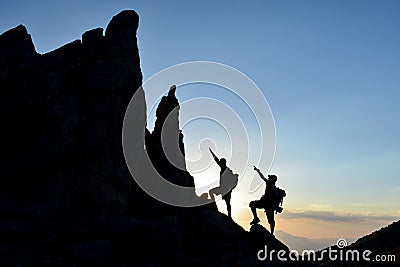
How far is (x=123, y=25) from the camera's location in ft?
118

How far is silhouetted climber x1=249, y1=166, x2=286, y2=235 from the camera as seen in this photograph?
32.5 m

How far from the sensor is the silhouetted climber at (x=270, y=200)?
32500 mm

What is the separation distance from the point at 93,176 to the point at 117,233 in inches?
235

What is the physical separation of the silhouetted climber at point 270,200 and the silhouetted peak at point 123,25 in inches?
637

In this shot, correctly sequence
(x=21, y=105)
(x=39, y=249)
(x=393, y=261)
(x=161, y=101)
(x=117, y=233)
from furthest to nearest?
(x=161, y=101) → (x=393, y=261) → (x=21, y=105) → (x=117, y=233) → (x=39, y=249)

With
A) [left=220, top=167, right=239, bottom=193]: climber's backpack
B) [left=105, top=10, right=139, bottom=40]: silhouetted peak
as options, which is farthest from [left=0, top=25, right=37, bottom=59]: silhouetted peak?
[left=220, top=167, right=239, bottom=193]: climber's backpack

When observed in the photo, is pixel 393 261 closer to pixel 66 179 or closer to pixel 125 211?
pixel 125 211

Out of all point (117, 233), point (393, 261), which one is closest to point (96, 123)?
point (117, 233)

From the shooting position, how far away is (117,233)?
2448 cm

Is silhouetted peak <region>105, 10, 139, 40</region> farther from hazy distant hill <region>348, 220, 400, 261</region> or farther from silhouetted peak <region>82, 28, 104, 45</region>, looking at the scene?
hazy distant hill <region>348, 220, 400, 261</region>

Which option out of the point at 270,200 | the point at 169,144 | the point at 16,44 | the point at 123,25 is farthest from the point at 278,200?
the point at 16,44

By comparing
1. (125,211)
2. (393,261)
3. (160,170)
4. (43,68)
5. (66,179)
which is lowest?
(393,261)

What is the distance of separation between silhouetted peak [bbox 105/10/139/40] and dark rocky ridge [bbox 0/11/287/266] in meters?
0.10

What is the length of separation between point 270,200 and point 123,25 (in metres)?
19.7
